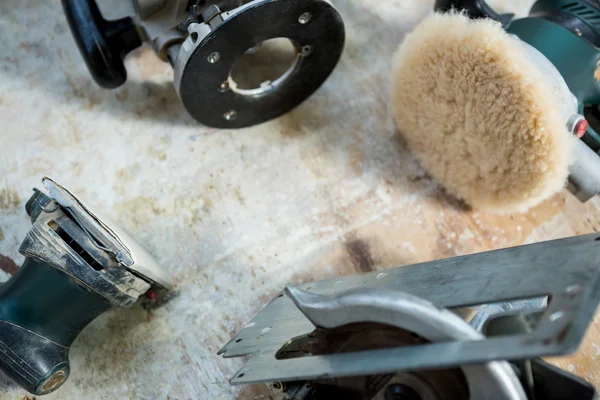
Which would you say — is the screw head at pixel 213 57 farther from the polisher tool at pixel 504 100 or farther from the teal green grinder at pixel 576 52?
the teal green grinder at pixel 576 52

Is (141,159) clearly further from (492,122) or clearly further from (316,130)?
(492,122)

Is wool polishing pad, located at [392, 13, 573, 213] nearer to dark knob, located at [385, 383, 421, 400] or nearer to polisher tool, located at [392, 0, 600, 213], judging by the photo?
polisher tool, located at [392, 0, 600, 213]

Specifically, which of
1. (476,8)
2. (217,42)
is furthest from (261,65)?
(476,8)

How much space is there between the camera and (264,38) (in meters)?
0.94

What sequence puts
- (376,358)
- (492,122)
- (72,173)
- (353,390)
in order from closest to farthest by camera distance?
(376,358)
(353,390)
(492,122)
(72,173)

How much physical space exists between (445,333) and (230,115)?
2.20 feet

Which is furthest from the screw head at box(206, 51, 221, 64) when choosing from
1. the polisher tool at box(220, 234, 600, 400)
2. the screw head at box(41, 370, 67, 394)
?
the screw head at box(41, 370, 67, 394)

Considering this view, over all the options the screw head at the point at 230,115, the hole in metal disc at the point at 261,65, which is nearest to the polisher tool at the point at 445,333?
the screw head at the point at 230,115

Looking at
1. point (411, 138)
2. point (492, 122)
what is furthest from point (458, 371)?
point (411, 138)

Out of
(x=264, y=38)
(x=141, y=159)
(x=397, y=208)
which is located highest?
(x=264, y=38)

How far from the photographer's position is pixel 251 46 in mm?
938

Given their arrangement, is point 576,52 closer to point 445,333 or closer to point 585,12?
point 585,12

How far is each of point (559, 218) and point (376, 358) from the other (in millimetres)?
706

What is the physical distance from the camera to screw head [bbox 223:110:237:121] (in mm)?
1048
